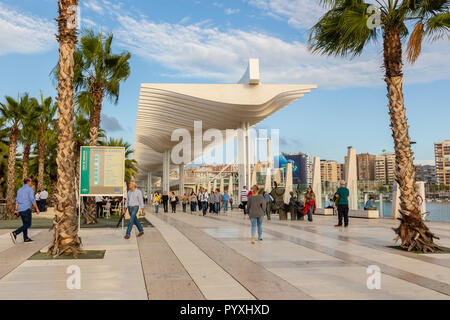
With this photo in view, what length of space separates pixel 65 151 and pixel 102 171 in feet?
14.3

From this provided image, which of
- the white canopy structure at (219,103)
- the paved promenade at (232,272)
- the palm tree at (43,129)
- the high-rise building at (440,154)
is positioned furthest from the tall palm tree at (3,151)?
the high-rise building at (440,154)

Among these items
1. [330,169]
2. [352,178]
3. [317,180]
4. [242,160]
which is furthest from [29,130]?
[330,169]

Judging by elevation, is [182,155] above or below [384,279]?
above

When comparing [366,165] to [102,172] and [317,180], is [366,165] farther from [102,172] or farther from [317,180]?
[102,172]

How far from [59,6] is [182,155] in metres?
53.6

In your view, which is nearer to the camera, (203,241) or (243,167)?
(203,241)

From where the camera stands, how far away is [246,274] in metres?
6.22

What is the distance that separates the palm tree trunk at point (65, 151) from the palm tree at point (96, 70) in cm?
800

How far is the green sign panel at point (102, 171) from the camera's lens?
12859 millimetres

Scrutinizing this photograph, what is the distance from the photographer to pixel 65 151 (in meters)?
8.62

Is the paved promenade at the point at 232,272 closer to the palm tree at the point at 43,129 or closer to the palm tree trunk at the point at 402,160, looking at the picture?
the palm tree trunk at the point at 402,160

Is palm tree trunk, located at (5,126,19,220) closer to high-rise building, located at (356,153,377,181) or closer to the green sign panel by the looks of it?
the green sign panel
